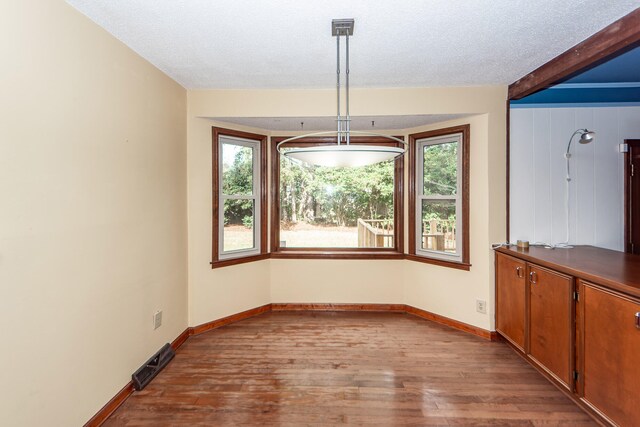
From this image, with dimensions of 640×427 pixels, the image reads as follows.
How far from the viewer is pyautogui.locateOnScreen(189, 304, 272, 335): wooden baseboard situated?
3.47m

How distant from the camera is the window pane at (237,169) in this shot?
12.4ft

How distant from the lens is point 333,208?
14.0 feet

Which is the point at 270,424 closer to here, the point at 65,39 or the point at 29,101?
the point at 29,101

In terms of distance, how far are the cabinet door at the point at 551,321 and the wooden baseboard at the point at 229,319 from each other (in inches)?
108

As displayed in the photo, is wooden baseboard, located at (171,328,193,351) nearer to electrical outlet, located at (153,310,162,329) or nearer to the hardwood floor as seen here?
the hardwood floor

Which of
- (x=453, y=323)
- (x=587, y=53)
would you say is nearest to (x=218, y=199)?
(x=453, y=323)

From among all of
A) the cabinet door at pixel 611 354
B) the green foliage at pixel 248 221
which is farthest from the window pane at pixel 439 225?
the green foliage at pixel 248 221

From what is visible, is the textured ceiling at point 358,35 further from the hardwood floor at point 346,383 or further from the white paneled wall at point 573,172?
the hardwood floor at point 346,383

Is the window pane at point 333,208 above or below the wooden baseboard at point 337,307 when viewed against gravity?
above

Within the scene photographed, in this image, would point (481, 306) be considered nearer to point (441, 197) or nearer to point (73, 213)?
point (441, 197)

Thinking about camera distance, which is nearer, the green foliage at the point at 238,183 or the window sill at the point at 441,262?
the window sill at the point at 441,262

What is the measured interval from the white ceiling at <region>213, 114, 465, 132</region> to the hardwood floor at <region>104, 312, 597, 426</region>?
221 cm

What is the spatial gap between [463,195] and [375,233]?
117cm

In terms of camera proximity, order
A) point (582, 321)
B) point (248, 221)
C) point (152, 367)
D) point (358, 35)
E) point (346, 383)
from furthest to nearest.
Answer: point (248, 221) → point (152, 367) → point (346, 383) → point (358, 35) → point (582, 321)
